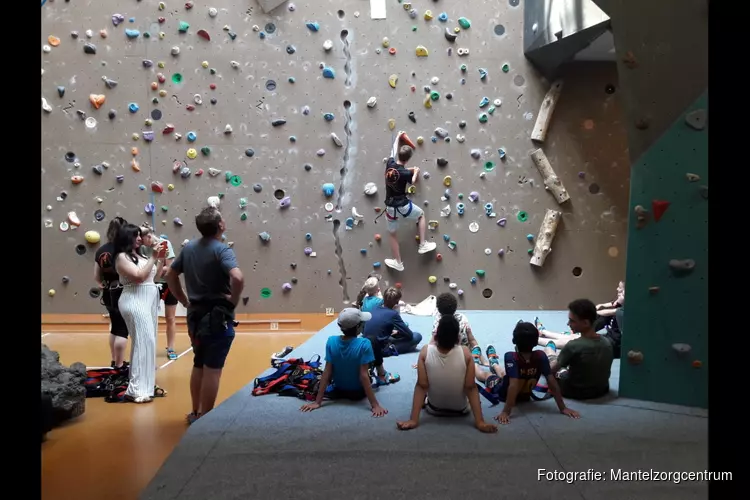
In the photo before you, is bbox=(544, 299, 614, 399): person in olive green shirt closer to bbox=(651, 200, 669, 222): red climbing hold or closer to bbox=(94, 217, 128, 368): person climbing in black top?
bbox=(651, 200, 669, 222): red climbing hold

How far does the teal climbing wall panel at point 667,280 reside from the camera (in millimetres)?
2385

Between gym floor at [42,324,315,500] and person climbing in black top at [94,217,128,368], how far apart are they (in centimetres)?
37

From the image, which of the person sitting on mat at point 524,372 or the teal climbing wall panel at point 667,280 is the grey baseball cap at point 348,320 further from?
the teal climbing wall panel at point 667,280

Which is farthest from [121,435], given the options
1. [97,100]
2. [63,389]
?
[97,100]

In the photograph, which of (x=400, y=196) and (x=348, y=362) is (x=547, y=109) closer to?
(x=400, y=196)

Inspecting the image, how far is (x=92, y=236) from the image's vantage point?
587 cm

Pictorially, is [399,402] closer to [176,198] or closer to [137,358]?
[137,358]

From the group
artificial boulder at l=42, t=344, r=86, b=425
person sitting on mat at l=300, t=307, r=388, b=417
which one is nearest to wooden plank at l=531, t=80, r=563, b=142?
person sitting on mat at l=300, t=307, r=388, b=417

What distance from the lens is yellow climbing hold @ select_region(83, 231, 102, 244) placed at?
5.87m

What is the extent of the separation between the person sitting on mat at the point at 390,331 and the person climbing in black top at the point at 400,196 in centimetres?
177

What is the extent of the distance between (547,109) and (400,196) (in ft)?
6.22

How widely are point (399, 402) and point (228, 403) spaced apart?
914 mm
